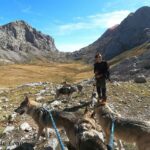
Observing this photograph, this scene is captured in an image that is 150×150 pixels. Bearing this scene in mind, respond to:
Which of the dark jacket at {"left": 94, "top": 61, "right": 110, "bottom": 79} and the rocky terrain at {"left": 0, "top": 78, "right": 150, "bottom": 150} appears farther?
the dark jacket at {"left": 94, "top": 61, "right": 110, "bottom": 79}

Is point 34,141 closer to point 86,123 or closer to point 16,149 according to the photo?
point 16,149

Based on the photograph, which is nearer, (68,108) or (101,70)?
(101,70)

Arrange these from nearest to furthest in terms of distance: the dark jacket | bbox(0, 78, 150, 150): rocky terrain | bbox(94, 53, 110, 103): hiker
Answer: bbox(0, 78, 150, 150): rocky terrain → bbox(94, 53, 110, 103): hiker → the dark jacket

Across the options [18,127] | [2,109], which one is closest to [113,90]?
[2,109]

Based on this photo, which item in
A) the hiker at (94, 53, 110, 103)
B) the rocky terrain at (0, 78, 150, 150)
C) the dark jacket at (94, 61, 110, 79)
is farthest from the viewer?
the dark jacket at (94, 61, 110, 79)

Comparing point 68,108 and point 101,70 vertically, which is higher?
point 101,70

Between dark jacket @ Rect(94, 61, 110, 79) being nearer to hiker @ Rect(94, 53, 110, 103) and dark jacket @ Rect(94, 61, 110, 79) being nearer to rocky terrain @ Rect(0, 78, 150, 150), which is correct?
hiker @ Rect(94, 53, 110, 103)

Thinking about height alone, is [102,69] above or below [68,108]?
above

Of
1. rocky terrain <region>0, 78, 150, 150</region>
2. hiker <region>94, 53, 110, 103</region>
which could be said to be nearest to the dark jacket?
hiker <region>94, 53, 110, 103</region>

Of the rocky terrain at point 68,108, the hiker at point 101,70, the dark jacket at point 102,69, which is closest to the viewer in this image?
the rocky terrain at point 68,108

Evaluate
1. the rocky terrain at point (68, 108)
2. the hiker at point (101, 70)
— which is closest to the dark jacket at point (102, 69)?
the hiker at point (101, 70)

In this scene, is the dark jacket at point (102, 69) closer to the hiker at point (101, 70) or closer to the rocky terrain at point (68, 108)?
the hiker at point (101, 70)

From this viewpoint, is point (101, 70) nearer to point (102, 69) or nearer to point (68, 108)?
point (102, 69)

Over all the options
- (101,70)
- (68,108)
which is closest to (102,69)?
(101,70)
